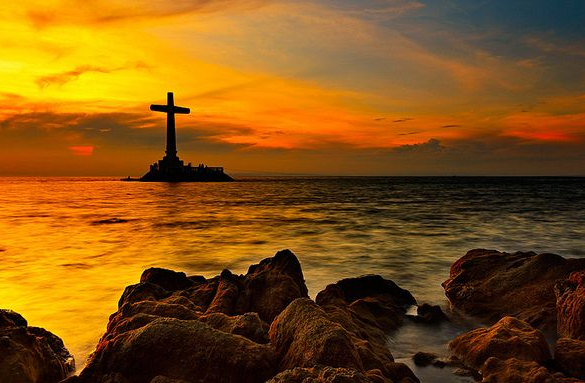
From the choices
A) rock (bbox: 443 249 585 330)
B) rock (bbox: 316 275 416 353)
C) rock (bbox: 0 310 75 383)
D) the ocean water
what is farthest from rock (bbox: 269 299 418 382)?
Result: rock (bbox: 443 249 585 330)

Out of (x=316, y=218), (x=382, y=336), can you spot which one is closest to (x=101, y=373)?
(x=382, y=336)

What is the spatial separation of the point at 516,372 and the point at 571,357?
2.73ft

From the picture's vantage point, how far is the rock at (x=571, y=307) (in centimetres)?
634

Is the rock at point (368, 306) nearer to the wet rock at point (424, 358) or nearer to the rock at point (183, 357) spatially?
the wet rock at point (424, 358)

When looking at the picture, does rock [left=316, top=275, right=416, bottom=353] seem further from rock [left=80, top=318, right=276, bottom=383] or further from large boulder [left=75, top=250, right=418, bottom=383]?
rock [left=80, top=318, right=276, bottom=383]

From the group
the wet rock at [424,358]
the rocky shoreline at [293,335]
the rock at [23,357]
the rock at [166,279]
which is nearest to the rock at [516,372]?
the rocky shoreline at [293,335]

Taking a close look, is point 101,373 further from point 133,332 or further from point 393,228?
point 393,228

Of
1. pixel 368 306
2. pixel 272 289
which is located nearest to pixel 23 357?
pixel 272 289

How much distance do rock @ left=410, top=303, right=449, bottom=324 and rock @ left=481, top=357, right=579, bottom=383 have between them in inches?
109

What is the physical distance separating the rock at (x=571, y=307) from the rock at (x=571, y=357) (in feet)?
3.02

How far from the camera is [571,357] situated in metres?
5.36

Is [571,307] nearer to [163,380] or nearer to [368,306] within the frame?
[368,306]

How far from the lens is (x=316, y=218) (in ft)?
113

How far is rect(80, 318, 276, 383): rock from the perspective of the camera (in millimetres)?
4152
